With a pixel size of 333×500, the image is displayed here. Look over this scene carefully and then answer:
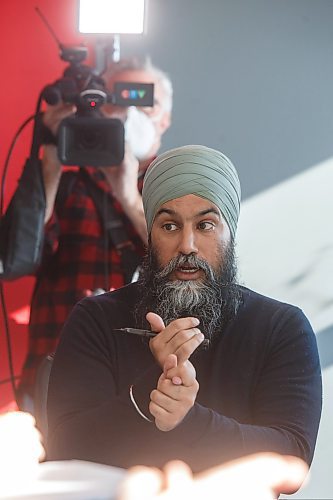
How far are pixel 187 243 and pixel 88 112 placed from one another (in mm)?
1129

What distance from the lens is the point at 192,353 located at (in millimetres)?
1654

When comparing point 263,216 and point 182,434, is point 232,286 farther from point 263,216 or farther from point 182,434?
point 263,216

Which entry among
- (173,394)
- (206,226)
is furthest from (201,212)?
(173,394)

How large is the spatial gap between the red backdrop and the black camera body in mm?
503

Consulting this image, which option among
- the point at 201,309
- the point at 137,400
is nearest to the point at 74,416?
the point at 137,400

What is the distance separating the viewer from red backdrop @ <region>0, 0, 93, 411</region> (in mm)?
3240

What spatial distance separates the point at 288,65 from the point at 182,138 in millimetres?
517

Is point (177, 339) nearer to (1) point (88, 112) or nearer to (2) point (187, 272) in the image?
(2) point (187, 272)

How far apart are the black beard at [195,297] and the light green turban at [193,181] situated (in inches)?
4.0

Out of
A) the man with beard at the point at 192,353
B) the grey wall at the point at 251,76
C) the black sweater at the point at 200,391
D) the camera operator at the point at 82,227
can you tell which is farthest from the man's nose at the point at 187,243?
the grey wall at the point at 251,76

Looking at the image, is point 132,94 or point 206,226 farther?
point 132,94

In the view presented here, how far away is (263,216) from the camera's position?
338 centimetres

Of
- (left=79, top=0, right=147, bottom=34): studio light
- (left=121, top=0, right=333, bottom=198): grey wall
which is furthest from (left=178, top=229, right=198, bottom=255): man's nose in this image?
(left=121, top=0, right=333, bottom=198): grey wall

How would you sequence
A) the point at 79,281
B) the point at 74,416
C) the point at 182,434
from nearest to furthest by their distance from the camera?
the point at 182,434
the point at 74,416
the point at 79,281
